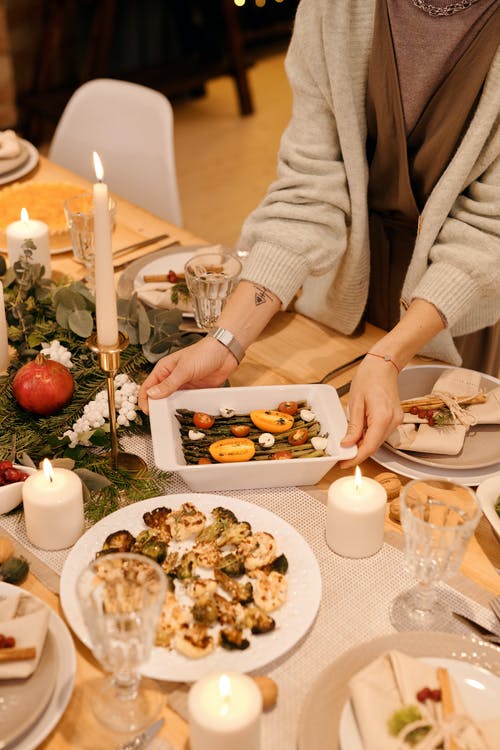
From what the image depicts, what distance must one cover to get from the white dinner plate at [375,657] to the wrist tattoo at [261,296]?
0.70 meters

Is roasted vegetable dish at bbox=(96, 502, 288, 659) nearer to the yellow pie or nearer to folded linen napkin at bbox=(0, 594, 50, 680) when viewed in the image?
folded linen napkin at bbox=(0, 594, 50, 680)

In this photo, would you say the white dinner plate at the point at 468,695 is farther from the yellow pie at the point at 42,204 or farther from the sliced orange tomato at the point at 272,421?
the yellow pie at the point at 42,204

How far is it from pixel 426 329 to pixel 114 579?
74 cm

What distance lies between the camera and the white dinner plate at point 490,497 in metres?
1.19

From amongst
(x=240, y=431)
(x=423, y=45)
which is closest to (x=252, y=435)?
(x=240, y=431)

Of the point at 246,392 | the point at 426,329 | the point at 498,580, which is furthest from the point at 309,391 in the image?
the point at 498,580

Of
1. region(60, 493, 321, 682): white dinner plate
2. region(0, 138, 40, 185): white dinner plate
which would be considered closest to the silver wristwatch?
region(60, 493, 321, 682): white dinner plate

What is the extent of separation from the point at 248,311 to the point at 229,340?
0.08m

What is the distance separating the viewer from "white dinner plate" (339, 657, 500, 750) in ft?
2.98

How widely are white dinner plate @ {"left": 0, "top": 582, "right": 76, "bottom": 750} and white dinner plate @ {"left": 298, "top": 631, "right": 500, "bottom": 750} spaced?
0.83 ft

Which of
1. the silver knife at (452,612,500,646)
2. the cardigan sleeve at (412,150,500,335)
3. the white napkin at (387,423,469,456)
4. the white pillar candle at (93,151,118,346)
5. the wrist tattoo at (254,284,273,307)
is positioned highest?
the white pillar candle at (93,151,118,346)

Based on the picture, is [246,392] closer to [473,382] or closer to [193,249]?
[473,382]

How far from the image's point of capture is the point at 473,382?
1481 millimetres

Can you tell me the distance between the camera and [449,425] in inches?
54.7
